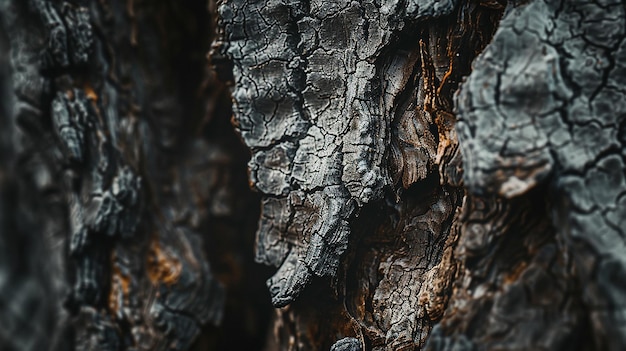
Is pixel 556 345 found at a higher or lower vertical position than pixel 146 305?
lower

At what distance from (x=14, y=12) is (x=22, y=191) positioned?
600 mm

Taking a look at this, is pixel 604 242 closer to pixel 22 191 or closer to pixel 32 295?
pixel 22 191

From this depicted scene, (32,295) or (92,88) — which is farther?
(32,295)

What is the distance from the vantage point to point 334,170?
1115mm

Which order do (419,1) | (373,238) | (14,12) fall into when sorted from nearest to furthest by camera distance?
(419,1) → (373,238) → (14,12)

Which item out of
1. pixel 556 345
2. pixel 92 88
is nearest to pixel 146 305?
pixel 92 88

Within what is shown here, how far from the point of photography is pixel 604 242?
32.4 inches

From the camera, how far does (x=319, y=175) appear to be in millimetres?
1132

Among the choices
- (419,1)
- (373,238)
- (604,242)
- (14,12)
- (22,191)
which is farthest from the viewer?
(22,191)

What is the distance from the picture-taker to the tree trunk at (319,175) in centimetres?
87

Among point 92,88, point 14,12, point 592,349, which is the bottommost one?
point 592,349

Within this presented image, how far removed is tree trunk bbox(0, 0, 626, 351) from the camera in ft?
2.86

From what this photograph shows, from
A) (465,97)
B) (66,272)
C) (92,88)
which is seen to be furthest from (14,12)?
(465,97)

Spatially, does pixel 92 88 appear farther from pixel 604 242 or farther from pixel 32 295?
pixel 604 242
